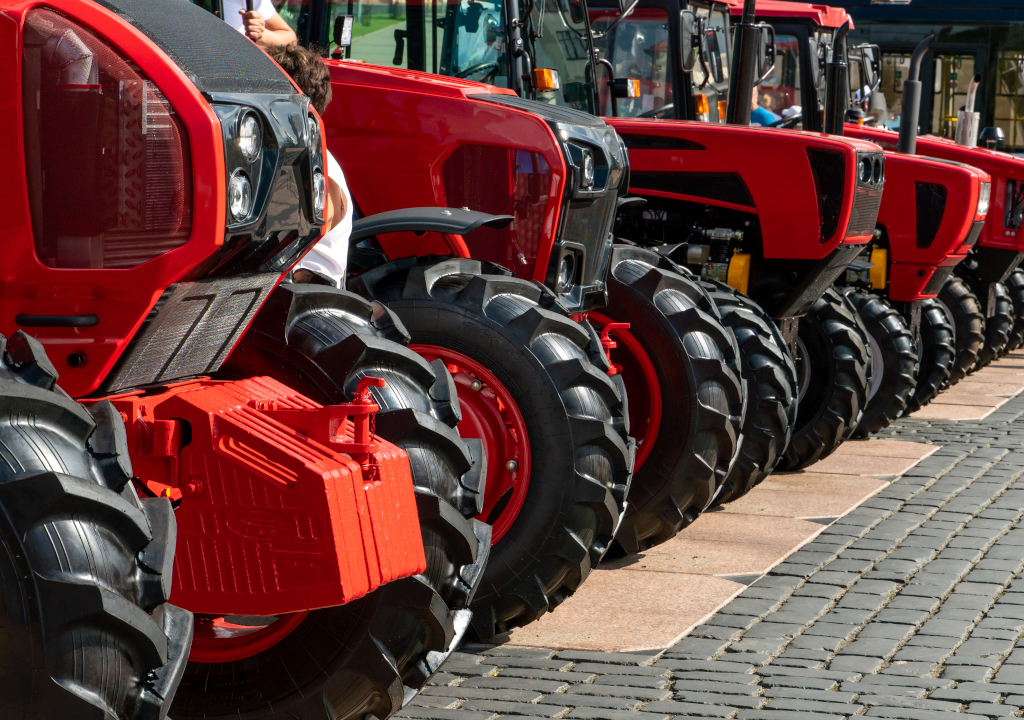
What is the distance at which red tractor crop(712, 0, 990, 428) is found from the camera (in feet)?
28.7

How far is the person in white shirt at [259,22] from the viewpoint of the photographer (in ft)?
12.8

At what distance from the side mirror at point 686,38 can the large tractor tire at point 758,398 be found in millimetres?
1867

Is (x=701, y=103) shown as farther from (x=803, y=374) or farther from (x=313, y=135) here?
(x=313, y=135)

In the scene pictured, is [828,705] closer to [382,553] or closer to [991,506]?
[382,553]

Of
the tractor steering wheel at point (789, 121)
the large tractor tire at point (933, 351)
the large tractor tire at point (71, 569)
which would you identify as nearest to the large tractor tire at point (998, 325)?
the large tractor tire at point (933, 351)

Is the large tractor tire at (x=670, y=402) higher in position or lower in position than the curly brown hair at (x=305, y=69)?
lower

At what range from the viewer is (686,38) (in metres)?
7.96

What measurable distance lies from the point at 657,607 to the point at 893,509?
7.16 ft

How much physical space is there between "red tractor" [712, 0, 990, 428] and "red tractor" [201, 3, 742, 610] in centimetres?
313

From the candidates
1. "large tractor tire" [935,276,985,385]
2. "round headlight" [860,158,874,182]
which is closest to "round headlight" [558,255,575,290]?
"round headlight" [860,158,874,182]

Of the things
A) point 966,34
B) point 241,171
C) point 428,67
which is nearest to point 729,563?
point 428,67

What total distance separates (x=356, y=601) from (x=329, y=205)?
4.14 ft

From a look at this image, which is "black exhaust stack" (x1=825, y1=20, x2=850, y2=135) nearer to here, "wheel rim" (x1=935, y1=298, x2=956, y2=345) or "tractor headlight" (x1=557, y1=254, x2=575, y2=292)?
"wheel rim" (x1=935, y1=298, x2=956, y2=345)

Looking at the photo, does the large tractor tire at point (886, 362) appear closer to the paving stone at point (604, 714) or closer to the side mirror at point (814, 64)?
the side mirror at point (814, 64)
